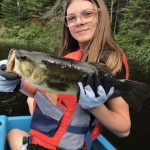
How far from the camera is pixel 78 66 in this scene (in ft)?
8.84

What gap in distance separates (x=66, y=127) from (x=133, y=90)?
31.4 inches

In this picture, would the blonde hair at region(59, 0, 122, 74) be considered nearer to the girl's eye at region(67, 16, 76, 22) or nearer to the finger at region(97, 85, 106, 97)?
the girl's eye at region(67, 16, 76, 22)

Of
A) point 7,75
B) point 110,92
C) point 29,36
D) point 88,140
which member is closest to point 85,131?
point 88,140

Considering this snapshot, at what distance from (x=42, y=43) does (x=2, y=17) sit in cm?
1210

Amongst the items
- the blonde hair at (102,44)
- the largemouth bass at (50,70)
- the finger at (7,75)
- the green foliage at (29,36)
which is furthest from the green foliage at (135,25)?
the largemouth bass at (50,70)

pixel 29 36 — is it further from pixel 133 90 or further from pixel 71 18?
pixel 133 90

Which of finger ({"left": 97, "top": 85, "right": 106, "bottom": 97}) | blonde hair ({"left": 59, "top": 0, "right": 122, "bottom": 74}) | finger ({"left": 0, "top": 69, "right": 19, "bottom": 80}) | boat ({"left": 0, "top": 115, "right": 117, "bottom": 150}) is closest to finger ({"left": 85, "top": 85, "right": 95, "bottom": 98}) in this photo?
finger ({"left": 97, "top": 85, "right": 106, "bottom": 97})

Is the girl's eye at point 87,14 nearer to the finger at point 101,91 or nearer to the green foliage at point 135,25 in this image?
the finger at point 101,91

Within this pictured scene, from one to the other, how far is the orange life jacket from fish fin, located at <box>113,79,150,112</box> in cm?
49

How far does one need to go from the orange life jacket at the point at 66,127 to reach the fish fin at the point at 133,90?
0.49m

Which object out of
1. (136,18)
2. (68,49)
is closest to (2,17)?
(136,18)

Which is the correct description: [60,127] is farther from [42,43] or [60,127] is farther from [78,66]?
[42,43]

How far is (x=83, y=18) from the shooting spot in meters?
3.35

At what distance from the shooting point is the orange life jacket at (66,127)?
3.33m
